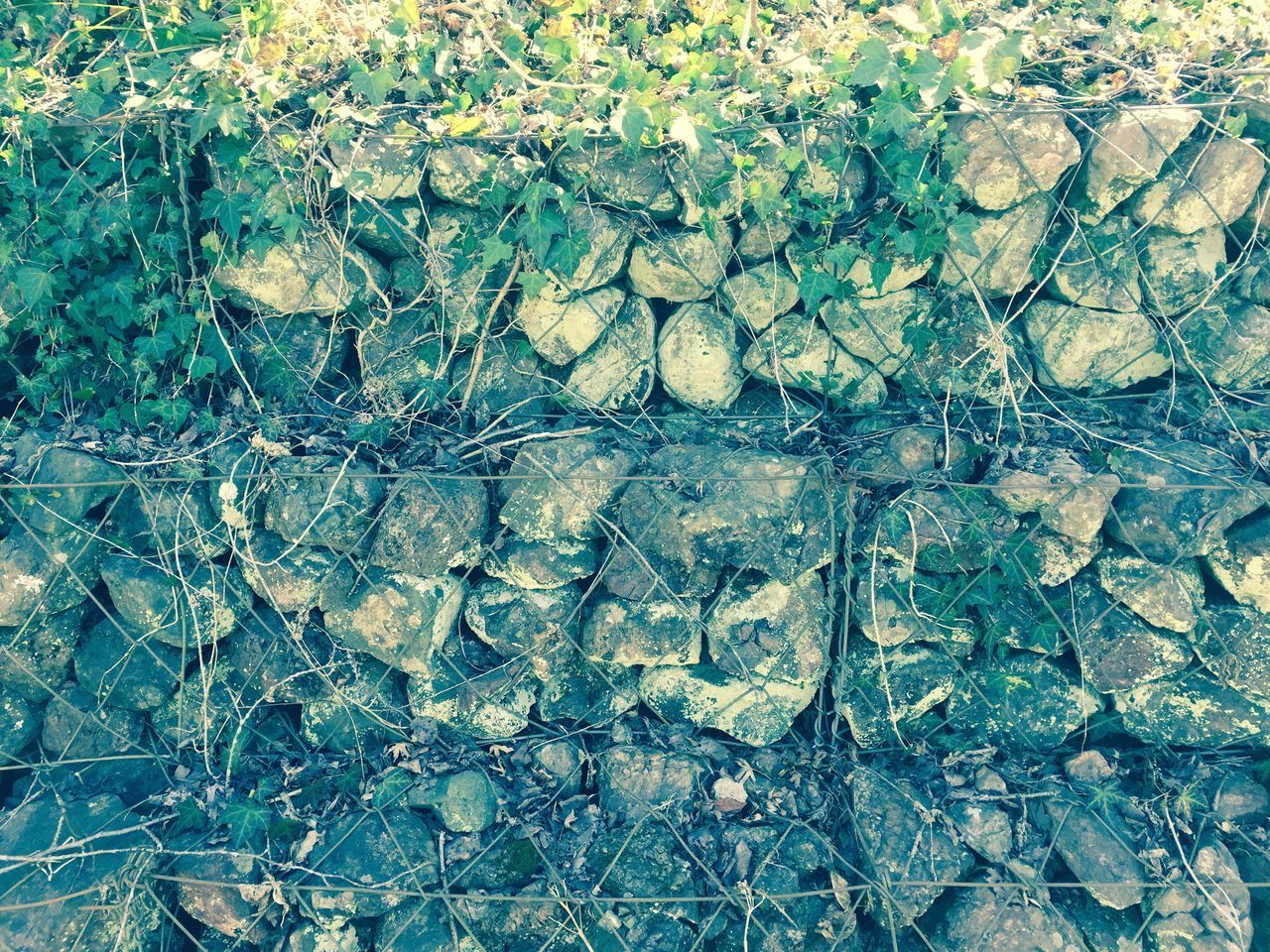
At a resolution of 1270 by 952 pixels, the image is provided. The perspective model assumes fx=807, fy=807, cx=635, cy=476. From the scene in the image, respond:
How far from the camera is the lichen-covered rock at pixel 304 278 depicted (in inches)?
104

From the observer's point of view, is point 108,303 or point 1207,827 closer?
point 1207,827

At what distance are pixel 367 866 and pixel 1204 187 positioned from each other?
3.33 metres

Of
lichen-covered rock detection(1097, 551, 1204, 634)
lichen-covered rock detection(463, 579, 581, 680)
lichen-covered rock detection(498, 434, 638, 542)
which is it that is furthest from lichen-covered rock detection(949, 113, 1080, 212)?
lichen-covered rock detection(463, 579, 581, 680)

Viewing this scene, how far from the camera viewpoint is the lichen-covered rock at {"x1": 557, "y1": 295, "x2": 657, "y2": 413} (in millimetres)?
2787

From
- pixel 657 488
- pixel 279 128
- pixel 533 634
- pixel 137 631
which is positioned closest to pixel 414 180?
pixel 279 128

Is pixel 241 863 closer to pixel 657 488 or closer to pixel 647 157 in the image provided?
pixel 657 488

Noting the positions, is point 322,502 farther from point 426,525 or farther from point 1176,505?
point 1176,505

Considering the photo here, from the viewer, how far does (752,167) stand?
2.52m

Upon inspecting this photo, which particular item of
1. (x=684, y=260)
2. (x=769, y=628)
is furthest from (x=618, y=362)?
(x=769, y=628)

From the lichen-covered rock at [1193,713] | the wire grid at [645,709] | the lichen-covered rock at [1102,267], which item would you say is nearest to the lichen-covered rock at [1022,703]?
the wire grid at [645,709]

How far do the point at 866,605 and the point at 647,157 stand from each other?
62.7 inches

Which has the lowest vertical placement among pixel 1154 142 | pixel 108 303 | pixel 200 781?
pixel 200 781

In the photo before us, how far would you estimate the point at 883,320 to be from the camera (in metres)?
2.72

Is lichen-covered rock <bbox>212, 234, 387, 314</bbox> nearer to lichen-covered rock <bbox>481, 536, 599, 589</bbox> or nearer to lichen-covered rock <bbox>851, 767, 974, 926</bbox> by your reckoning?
lichen-covered rock <bbox>481, 536, 599, 589</bbox>
